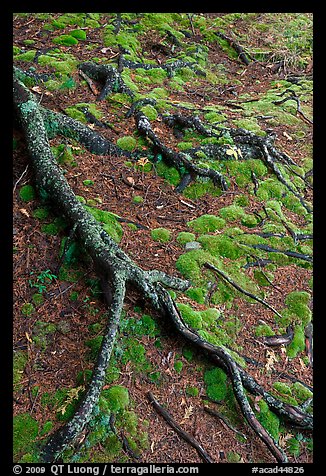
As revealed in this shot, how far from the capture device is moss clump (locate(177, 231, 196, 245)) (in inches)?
273

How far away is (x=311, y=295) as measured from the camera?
6.55 m

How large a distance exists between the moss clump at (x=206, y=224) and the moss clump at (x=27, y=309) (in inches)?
127

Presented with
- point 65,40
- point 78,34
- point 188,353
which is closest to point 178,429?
Answer: point 188,353

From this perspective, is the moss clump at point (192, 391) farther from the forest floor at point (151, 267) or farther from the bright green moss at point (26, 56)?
the bright green moss at point (26, 56)

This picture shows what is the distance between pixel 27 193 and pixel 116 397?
370 centimetres

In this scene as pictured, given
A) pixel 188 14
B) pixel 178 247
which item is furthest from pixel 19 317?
pixel 188 14

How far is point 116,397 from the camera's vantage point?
15.3 feet

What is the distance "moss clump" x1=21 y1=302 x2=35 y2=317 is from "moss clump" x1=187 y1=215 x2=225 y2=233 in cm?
324

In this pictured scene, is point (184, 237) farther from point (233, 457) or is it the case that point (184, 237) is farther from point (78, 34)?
point (78, 34)

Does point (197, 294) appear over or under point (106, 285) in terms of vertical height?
under

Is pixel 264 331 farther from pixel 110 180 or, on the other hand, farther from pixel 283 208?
pixel 110 180
